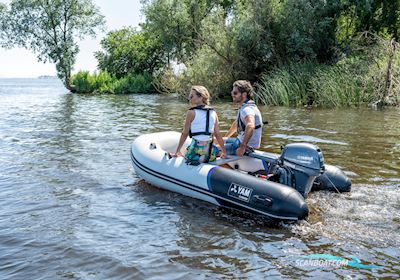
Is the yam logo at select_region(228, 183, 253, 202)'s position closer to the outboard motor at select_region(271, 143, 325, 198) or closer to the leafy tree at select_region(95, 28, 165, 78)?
the outboard motor at select_region(271, 143, 325, 198)

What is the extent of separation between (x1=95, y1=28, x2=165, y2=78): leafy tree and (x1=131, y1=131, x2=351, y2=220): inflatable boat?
2707cm

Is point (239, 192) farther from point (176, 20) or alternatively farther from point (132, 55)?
point (132, 55)

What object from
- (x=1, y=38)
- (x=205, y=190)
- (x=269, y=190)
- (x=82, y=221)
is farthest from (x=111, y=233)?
(x=1, y=38)

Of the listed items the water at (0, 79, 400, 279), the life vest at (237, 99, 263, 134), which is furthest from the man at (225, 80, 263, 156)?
the water at (0, 79, 400, 279)

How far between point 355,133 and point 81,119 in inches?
318

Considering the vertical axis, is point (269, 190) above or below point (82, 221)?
above

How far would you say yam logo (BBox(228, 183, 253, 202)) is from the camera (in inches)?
196

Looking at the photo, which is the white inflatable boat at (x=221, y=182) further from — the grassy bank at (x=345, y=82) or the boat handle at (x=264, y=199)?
the grassy bank at (x=345, y=82)

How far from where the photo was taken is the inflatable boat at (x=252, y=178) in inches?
190

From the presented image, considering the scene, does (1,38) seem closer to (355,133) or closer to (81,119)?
(81,119)

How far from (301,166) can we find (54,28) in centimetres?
3018

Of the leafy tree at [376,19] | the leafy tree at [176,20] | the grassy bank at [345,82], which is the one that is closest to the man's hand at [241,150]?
the grassy bank at [345,82]

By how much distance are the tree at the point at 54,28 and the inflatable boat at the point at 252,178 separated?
27753 millimetres

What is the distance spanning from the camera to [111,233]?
4605mm
